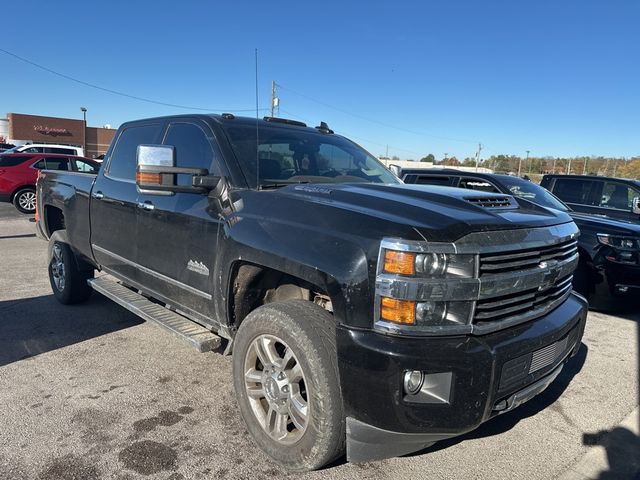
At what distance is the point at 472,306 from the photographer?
2211 millimetres

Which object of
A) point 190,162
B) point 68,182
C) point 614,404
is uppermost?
point 190,162

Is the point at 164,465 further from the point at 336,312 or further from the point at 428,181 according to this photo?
the point at 428,181

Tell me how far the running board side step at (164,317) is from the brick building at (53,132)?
53336mm

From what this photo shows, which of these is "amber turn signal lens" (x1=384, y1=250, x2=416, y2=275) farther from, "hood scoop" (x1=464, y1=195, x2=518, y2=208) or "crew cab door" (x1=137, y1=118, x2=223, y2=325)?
"crew cab door" (x1=137, y1=118, x2=223, y2=325)

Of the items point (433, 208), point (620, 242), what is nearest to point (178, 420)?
point (433, 208)

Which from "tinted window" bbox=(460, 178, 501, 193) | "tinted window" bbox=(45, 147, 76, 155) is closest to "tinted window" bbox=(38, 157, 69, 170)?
"tinted window" bbox=(45, 147, 76, 155)

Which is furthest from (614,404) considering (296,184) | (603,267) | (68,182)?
(68,182)

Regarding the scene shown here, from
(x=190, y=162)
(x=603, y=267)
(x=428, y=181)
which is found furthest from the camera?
(x=428, y=181)

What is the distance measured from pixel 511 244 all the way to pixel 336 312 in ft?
3.13

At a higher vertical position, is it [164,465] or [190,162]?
[190,162]

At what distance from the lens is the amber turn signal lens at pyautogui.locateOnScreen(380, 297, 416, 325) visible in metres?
2.12

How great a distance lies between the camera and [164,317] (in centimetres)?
361

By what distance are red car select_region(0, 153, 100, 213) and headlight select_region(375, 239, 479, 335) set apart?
1360 cm

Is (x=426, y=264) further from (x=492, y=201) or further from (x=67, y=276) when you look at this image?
(x=67, y=276)
